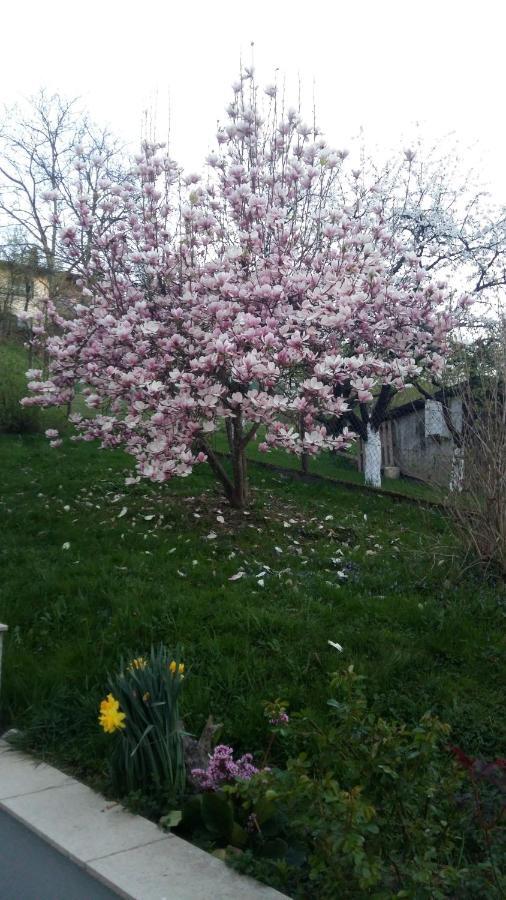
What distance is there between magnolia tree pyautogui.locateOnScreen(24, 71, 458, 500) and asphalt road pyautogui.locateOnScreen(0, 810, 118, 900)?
170 inches

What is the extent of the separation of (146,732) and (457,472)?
4.17 metres

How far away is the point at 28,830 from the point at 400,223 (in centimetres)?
1536

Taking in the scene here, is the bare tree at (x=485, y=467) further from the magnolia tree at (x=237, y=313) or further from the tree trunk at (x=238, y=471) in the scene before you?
the tree trunk at (x=238, y=471)

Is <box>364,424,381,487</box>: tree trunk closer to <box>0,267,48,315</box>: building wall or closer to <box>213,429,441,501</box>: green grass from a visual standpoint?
<box>213,429,441,501</box>: green grass

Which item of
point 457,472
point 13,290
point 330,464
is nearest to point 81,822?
point 457,472

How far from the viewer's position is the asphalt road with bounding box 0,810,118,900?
2986 mm

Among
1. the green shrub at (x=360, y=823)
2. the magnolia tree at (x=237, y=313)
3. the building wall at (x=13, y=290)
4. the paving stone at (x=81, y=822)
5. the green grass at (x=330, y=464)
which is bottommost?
the paving stone at (x=81, y=822)

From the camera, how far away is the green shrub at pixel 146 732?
3.73 m

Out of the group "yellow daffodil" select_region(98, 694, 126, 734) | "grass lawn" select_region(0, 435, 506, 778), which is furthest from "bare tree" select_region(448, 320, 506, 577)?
"yellow daffodil" select_region(98, 694, 126, 734)

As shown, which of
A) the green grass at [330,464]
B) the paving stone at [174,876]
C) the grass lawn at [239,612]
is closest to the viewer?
the paving stone at [174,876]

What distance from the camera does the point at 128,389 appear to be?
7.79 m

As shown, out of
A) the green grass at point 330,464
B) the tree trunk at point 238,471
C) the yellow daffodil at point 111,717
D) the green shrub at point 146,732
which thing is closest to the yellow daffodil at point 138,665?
the green shrub at point 146,732

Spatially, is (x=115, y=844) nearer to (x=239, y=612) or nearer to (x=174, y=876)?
(x=174, y=876)

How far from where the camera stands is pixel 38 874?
3.14 metres
